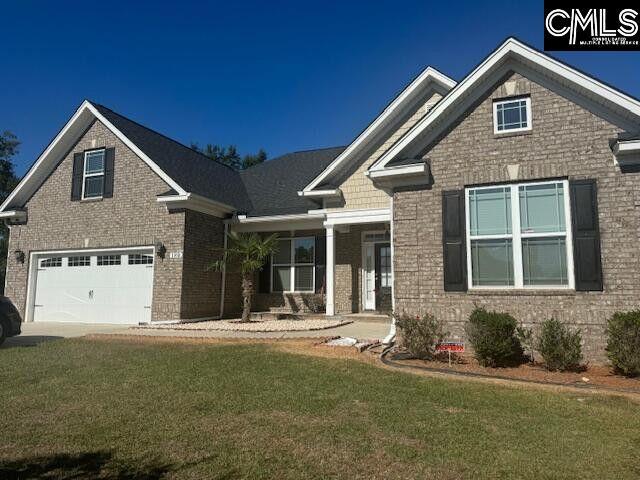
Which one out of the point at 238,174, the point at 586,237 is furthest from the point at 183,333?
the point at 238,174

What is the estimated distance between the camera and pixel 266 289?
1625 cm

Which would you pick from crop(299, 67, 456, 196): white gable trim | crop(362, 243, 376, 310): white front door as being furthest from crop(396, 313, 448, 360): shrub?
crop(299, 67, 456, 196): white gable trim

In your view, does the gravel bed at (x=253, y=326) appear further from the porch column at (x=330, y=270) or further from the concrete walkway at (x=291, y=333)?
the porch column at (x=330, y=270)

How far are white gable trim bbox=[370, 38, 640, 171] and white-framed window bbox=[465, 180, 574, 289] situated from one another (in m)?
1.62

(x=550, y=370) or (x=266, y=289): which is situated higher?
(x=266, y=289)

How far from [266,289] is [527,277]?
970 cm

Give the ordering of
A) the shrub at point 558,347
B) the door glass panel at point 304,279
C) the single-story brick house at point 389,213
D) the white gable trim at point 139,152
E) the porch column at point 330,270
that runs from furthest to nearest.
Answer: the door glass panel at point 304,279, the white gable trim at point 139,152, the porch column at point 330,270, the single-story brick house at point 389,213, the shrub at point 558,347

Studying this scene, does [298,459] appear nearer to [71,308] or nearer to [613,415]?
[613,415]

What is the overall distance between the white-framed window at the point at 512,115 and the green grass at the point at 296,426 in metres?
5.17

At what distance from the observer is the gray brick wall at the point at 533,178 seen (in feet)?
25.9

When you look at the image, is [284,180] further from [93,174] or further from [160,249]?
[93,174]

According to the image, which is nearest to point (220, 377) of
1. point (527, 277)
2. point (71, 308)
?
point (527, 277)

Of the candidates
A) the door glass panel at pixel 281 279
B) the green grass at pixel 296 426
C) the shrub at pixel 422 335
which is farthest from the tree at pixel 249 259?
the shrub at pixel 422 335

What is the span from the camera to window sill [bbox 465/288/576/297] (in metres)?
8.15
